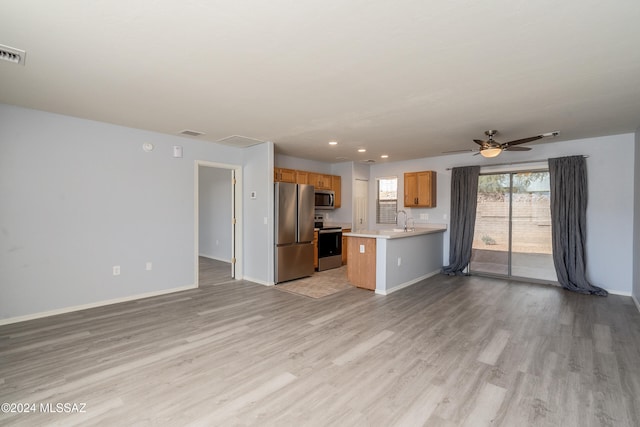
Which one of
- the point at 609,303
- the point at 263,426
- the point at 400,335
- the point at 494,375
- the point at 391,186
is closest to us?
the point at 263,426

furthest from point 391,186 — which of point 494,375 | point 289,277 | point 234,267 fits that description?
point 494,375

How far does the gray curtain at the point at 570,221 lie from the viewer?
484 centimetres

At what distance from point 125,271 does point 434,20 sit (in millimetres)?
4788

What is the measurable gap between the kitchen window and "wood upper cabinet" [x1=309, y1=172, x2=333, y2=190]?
139 centimetres

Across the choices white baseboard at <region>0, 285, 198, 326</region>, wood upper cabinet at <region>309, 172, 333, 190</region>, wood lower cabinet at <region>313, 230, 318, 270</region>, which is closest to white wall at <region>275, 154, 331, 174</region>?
wood upper cabinet at <region>309, 172, 333, 190</region>

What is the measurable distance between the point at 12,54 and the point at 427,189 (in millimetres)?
6295

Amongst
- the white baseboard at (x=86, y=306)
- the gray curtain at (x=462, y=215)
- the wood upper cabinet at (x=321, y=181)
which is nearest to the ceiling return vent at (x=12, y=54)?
the white baseboard at (x=86, y=306)

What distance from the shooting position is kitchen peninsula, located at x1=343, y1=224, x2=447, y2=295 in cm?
477

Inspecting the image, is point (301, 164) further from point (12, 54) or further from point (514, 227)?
point (12, 54)

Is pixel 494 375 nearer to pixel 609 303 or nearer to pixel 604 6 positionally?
pixel 604 6

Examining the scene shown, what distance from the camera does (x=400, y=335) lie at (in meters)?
3.19

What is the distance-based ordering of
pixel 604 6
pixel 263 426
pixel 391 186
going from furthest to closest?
pixel 391 186 < pixel 263 426 < pixel 604 6

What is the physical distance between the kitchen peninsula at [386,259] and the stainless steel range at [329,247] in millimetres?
1335

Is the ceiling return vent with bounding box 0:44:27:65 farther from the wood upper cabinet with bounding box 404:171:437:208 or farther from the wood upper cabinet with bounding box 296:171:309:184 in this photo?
the wood upper cabinet with bounding box 404:171:437:208
